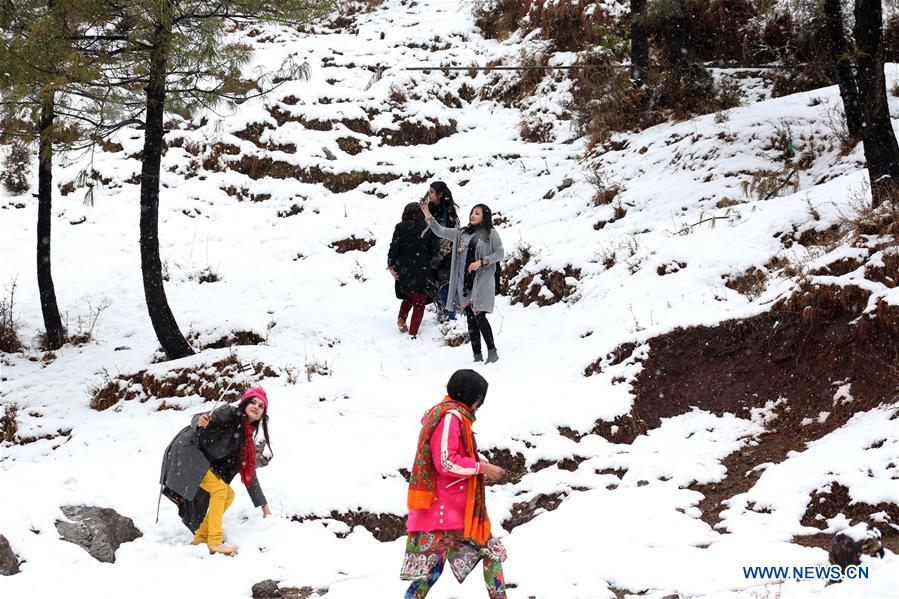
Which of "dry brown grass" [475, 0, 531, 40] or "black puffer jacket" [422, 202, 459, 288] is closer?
"black puffer jacket" [422, 202, 459, 288]

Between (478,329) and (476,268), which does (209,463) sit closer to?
(476,268)

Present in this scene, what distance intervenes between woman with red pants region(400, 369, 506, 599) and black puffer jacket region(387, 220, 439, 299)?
19.7 ft

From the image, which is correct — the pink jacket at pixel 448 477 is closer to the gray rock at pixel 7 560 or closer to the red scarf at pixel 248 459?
the red scarf at pixel 248 459

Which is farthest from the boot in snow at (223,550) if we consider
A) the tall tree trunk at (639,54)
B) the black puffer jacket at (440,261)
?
the tall tree trunk at (639,54)

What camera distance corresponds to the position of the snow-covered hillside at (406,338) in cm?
477

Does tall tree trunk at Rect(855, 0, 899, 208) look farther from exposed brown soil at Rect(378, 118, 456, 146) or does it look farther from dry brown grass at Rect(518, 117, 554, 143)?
exposed brown soil at Rect(378, 118, 456, 146)

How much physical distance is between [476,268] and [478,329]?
2.97ft

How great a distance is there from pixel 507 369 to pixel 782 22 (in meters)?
10.7

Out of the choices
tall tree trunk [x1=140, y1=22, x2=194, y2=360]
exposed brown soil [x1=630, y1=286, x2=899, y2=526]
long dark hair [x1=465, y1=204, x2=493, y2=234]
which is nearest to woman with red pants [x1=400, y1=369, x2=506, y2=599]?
Answer: exposed brown soil [x1=630, y1=286, x2=899, y2=526]

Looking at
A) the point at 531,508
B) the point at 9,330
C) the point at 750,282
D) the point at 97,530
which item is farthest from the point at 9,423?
the point at 750,282

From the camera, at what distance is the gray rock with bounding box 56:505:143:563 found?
5.03 metres

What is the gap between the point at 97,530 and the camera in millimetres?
5184

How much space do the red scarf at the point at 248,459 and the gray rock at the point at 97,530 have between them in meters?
0.95

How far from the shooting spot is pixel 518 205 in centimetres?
1311
